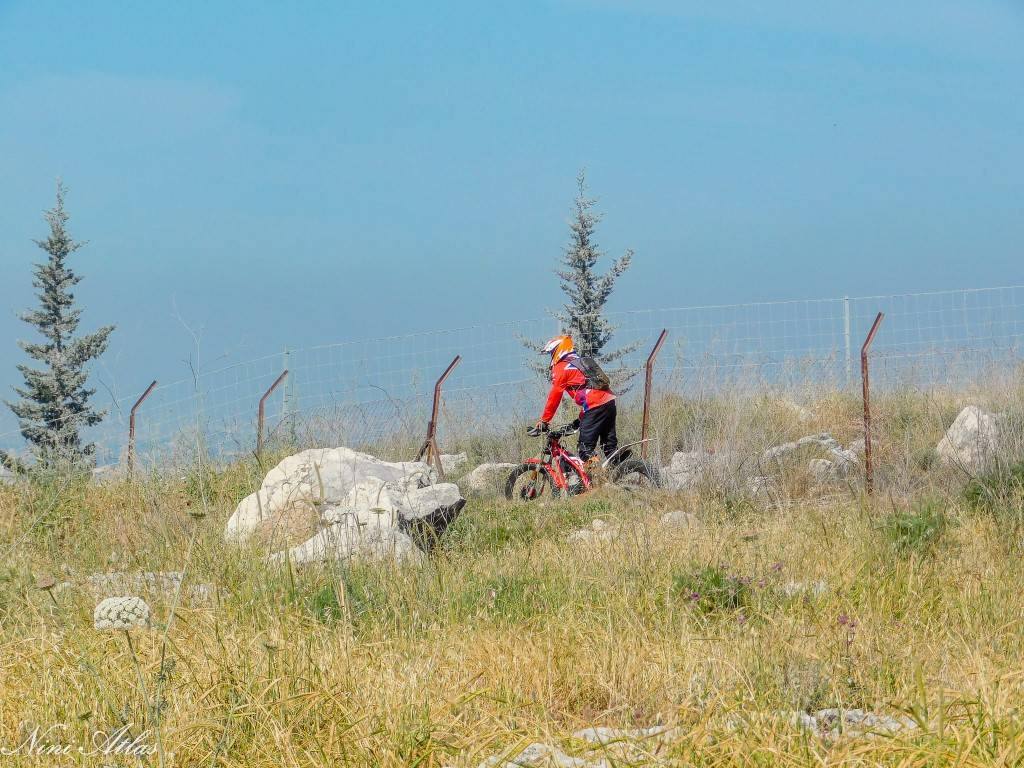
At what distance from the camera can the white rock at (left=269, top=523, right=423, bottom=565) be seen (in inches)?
209

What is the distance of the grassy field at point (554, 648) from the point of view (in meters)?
3.11

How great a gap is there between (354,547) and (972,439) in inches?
290

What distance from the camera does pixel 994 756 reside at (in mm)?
2922

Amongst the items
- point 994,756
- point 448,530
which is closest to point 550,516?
point 448,530

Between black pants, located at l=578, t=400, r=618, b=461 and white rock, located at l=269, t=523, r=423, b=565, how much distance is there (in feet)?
16.5

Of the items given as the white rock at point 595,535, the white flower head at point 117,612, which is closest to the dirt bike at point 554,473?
the white rock at point 595,535

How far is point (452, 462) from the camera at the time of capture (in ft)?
41.1

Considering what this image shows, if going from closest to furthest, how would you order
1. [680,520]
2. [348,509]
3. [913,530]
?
[913,530] < [348,509] < [680,520]

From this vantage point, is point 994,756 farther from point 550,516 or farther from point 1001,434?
point 1001,434

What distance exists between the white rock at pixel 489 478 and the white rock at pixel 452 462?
0.69 metres

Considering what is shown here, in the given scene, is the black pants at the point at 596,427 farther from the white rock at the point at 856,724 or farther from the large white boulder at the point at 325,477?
the white rock at the point at 856,724

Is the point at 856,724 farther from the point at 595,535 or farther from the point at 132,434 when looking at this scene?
the point at 132,434

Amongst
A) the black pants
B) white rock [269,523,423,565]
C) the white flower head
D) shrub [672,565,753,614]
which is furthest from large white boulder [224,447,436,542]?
the white flower head

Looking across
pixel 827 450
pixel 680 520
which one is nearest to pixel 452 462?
pixel 827 450
